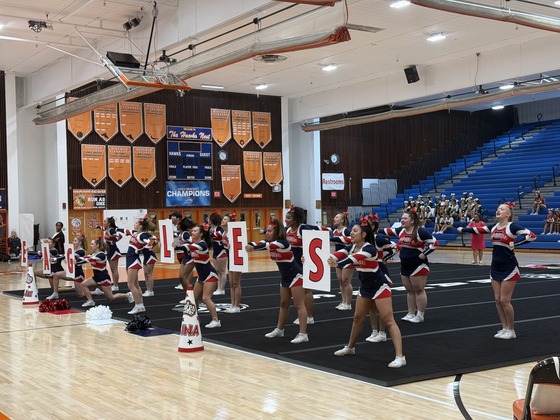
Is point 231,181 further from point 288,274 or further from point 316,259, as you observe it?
point 316,259

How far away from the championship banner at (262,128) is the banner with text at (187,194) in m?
3.44

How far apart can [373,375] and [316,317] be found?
4.33 m

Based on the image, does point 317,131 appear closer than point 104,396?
No

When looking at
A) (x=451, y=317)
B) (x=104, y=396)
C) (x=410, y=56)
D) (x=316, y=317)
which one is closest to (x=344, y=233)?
(x=316, y=317)

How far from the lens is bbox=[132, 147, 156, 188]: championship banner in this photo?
29203 millimetres

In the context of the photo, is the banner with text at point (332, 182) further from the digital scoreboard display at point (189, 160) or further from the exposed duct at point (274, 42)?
the exposed duct at point (274, 42)

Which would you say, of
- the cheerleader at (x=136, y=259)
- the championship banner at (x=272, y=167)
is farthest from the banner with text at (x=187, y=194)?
the cheerleader at (x=136, y=259)

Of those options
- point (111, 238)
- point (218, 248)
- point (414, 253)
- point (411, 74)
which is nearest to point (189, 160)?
point (411, 74)

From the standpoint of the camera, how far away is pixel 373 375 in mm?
7188

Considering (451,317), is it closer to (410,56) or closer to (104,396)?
(104,396)

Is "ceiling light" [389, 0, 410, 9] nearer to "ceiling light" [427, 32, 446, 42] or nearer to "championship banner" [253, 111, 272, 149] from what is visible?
"ceiling light" [427, 32, 446, 42]

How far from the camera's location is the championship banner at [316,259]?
27.5ft

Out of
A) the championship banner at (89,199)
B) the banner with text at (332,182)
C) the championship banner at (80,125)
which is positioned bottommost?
the championship banner at (89,199)

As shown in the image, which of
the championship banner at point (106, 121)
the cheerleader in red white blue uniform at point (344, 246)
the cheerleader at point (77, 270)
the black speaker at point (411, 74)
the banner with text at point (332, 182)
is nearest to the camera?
the cheerleader in red white blue uniform at point (344, 246)
